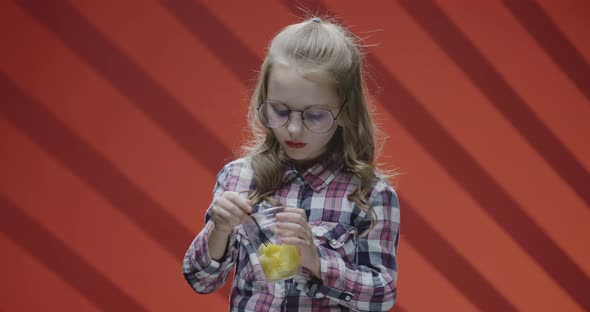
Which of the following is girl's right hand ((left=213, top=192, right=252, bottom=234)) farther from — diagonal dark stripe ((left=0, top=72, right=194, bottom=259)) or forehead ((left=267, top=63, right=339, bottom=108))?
diagonal dark stripe ((left=0, top=72, right=194, bottom=259))

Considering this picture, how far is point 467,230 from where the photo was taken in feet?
10.3

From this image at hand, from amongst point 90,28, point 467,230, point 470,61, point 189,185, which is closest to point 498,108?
point 470,61

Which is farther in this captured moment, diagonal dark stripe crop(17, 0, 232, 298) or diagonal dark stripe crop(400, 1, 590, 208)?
diagonal dark stripe crop(400, 1, 590, 208)

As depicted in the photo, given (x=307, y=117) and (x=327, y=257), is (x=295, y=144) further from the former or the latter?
(x=327, y=257)

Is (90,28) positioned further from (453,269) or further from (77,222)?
(453,269)

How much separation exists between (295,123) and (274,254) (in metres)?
0.26

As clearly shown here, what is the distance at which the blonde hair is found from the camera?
161 centimetres

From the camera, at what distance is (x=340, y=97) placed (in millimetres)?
1634

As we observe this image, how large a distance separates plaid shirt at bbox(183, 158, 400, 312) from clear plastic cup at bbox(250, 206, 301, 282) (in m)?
0.04

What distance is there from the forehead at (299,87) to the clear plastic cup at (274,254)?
226 millimetres

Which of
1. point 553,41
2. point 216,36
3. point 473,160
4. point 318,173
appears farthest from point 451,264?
point 318,173

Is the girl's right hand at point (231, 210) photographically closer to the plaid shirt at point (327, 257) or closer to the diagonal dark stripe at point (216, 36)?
the plaid shirt at point (327, 257)

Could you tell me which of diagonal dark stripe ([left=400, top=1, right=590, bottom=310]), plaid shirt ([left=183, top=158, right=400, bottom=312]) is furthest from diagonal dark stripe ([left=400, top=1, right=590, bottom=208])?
plaid shirt ([left=183, top=158, right=400, bottom=312])

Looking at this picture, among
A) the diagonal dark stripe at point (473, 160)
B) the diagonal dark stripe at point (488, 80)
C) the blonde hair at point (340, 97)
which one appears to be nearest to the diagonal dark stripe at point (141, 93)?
the diagonal dark stripe at point (473, 160)
